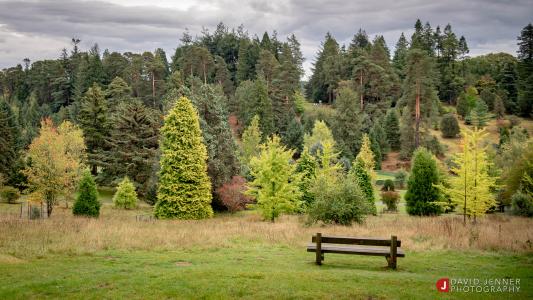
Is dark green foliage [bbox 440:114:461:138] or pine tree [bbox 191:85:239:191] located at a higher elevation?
dark green foliage [bbox 440:114:461:138]

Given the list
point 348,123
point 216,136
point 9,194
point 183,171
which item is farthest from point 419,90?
point 9,194

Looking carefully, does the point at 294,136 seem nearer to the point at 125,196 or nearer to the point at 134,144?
the point at 134,144

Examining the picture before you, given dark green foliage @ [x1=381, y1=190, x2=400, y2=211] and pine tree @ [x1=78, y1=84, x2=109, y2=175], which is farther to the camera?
pine tree @ [x1=78, y1=84, x2=109, y2=175]

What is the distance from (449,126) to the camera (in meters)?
79.9

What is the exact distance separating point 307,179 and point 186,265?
25.3 meters

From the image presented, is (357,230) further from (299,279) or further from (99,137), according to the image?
(99,137)

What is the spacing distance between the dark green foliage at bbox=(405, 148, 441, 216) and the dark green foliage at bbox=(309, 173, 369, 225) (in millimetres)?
13873

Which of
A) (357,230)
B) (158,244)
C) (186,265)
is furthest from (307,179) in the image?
(186,265)

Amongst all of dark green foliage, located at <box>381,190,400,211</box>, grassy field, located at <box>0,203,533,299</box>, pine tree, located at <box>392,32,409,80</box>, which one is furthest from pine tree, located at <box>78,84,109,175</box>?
pine tree, located at <box>392,32,409,80</box>

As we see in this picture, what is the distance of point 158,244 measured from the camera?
1927cm

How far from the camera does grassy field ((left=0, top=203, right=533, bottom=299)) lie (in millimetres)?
11461

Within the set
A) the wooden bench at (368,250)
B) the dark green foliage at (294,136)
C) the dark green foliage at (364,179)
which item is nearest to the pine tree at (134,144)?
the dark green foliage at (364,179)

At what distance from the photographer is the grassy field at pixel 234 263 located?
11461 millimetres

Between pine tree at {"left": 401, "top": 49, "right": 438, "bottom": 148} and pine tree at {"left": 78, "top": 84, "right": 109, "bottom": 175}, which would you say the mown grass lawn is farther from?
pine tree at {"left": 401, "top": 49, "right": 438, "bottom": 148}
